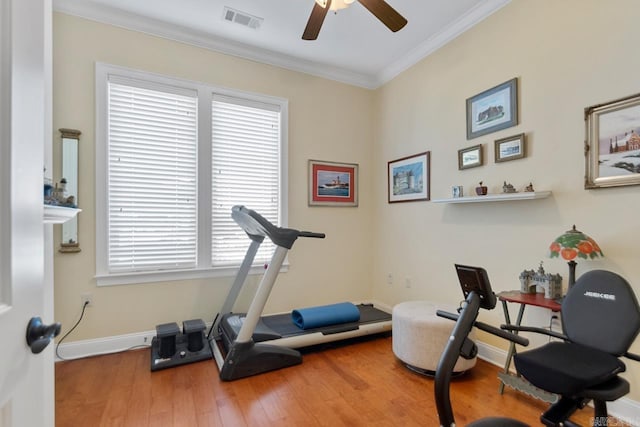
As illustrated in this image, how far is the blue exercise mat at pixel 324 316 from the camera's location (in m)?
2.86

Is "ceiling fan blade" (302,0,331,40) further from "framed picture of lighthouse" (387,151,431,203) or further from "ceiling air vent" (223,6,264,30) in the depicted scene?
"framed picture of lighthouse" (387,151,431,203)

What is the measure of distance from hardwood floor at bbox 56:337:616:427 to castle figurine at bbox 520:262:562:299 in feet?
2.32

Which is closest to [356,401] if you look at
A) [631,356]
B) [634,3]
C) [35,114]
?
[631,356]

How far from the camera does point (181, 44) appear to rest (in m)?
3.01

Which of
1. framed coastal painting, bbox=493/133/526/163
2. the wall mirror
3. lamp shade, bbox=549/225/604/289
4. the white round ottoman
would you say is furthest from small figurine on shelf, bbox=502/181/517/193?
the wall mirror

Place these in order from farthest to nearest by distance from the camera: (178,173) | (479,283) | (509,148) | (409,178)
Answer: (409,178) < (178,173) < (509,148) < (479,283)

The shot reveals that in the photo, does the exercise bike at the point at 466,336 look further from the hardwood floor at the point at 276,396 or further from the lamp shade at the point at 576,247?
the lamp shade at the point at 576,247

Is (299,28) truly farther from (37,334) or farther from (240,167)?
(37,334)

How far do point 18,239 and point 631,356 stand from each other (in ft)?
7.42

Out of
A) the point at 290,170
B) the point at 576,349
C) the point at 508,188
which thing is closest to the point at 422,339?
the point at 576,349

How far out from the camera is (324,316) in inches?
115

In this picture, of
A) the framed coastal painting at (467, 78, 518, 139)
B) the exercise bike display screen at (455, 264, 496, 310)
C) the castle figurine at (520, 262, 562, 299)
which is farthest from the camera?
the framed coastal painting at (467, 78, 518, 139)

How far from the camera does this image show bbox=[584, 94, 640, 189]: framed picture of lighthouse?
5.91 feet

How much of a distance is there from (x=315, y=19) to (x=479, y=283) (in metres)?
1.89
